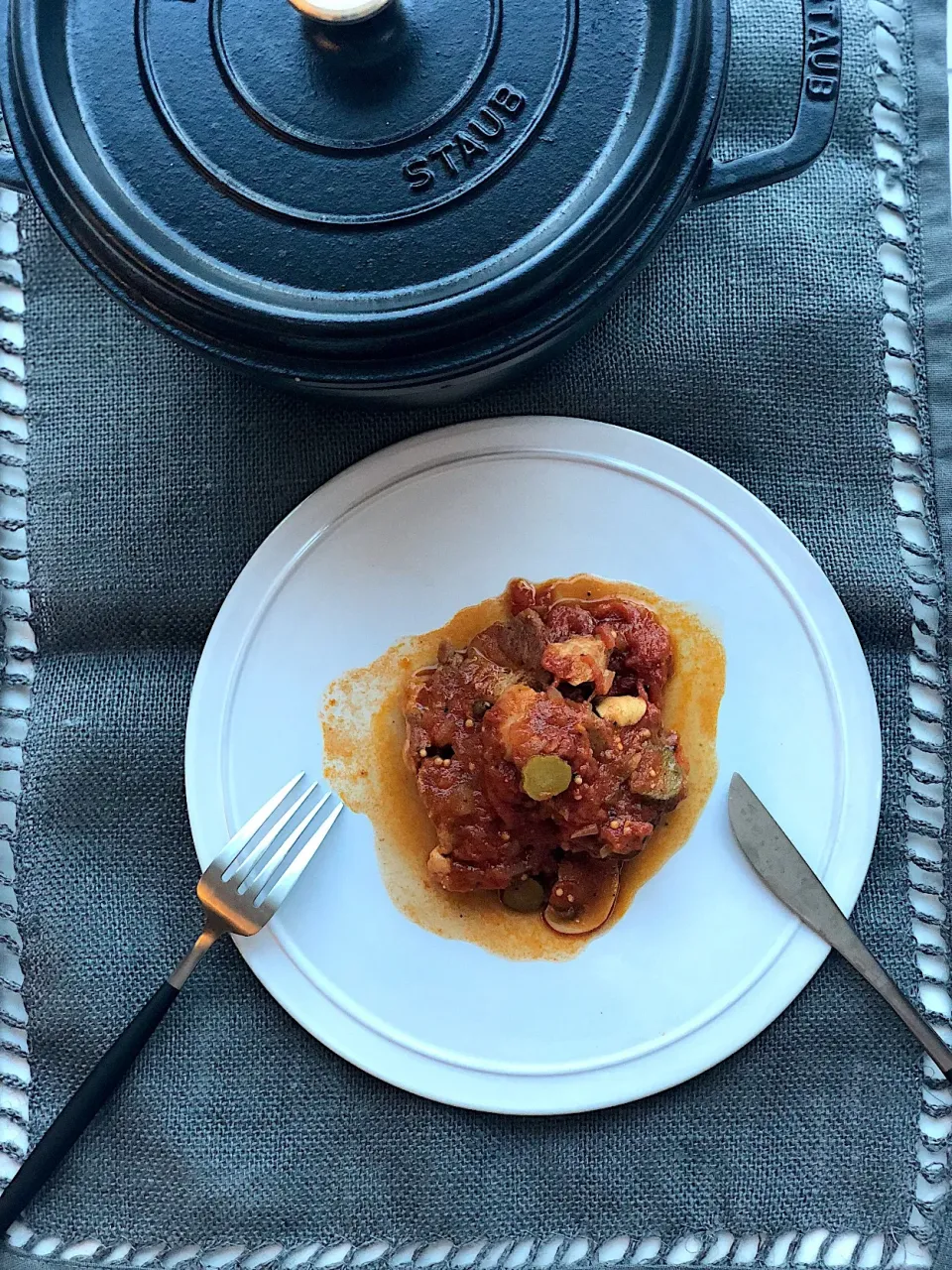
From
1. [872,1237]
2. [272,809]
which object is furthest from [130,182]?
[872,1237]

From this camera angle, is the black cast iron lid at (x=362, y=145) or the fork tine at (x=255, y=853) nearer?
the black cast iron lid at (x=362, y=145)

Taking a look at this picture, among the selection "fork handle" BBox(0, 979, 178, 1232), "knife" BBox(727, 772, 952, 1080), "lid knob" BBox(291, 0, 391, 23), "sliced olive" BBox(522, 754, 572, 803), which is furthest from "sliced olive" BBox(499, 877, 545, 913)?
"lid knob" BBox(291, 0, 391, 23)

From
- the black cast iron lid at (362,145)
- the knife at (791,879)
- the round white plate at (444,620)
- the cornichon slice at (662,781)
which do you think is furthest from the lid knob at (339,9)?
the knife at (791,879)

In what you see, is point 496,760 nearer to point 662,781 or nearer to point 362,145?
point 662,781

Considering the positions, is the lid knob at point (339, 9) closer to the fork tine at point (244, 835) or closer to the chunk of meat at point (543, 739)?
the chunk of meat at point (543, 739)

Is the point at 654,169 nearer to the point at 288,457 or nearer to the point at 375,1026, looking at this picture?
the point at 288,457

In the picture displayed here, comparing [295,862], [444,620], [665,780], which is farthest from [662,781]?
[295,862]
